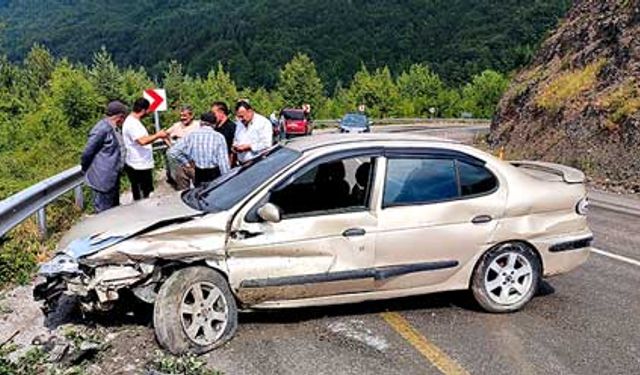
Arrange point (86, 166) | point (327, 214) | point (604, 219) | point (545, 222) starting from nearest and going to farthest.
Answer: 1. point (327, 214)
2. point (545, 222)
3. point (86, 166)
4. point (604, 219)

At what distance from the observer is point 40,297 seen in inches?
209

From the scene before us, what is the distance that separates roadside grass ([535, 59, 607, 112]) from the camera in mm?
21844

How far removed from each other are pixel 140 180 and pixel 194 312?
421cm

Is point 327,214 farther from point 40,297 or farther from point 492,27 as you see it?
point 492,27

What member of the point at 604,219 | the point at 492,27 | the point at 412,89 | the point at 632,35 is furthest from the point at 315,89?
the point at 604,219

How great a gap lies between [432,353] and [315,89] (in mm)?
90227

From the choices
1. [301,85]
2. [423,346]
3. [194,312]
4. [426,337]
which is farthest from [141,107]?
[301,85]

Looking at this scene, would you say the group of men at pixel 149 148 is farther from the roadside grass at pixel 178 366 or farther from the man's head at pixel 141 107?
the roadside grass at pixel 178 366

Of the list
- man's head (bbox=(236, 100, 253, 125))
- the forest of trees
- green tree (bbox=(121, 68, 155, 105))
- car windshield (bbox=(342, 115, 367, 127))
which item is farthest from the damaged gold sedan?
green tree (bbox=(121, 68, 155, 105))

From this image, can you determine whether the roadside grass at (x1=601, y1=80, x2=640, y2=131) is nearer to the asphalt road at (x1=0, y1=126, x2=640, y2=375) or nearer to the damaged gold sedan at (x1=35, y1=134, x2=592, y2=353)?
the asphalt road at (x1=0, y1=126, x2=640, y2=375)

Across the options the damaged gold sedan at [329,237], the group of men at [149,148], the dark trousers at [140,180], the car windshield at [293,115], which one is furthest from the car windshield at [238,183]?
the car windshield at [293,115]

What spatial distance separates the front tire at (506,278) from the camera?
6.04 meters

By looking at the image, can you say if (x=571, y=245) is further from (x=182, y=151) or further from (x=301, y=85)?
(x=301, y=85)

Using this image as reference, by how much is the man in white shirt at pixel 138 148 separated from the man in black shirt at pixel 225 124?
949mm
